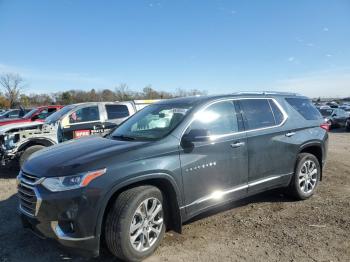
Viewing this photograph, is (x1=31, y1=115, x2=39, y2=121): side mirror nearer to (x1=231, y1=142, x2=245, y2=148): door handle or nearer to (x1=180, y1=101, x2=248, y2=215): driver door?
(x1=180, y1=101, x2=248, y2=215): driver door

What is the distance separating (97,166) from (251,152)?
2.28 metres

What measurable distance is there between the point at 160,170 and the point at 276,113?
8.34ft

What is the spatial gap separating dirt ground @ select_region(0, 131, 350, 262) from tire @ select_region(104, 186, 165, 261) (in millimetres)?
260

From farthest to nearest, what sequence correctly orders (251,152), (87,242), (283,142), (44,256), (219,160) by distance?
1. (283,142)
2. (251,152)
3. (219,160)
4. (44,256)
5. (87,242)

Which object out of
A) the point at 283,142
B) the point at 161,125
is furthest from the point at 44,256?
the point at 283,142

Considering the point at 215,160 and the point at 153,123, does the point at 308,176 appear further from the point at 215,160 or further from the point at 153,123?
the point at 153,123

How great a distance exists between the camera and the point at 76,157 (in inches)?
139

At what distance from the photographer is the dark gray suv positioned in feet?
10.5

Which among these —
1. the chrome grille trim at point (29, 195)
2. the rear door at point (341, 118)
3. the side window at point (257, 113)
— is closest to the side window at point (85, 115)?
the chrome grille trim at point (29, 195)

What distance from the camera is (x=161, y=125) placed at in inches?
172

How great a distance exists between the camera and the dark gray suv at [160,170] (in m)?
3.21

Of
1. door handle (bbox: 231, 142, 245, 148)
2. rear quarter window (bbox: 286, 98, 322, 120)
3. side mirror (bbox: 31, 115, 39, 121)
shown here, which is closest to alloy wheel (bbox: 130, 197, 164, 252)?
door handle (bbox: 231, 142, 245, 148)

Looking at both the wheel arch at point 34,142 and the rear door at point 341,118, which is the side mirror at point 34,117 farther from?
the rear door at point 341,118

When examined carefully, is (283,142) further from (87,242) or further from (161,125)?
(87,242)
